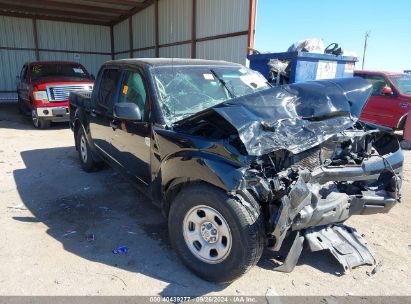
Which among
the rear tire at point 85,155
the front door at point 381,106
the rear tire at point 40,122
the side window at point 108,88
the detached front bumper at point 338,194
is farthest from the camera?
the rear tire at point 40,122

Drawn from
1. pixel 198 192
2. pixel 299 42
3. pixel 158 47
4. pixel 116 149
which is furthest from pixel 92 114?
pixel 158 47

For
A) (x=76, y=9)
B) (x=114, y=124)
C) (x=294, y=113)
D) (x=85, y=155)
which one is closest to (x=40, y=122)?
(x=85, y=155)

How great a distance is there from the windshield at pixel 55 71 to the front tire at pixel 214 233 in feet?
29.9

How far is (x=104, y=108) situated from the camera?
4.43 metres

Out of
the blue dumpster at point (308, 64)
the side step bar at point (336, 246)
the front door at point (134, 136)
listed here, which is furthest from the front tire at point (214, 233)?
the blue dumpster at point (308, 64)

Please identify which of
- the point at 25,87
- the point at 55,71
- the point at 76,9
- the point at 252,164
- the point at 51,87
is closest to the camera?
the point at 252,164

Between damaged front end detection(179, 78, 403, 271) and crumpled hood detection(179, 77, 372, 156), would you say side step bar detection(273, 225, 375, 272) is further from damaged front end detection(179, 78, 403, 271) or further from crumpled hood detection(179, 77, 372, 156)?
crumpled hood detection(179, 77, 372, 156)

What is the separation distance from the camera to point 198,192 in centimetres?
264

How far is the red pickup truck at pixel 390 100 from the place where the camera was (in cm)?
815

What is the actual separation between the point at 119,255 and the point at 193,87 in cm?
194

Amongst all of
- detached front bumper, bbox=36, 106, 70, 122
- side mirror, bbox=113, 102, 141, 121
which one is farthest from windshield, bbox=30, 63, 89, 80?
side mirror, bbox=113, 102, 141, 121

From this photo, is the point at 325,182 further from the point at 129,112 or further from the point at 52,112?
the point at 52,112

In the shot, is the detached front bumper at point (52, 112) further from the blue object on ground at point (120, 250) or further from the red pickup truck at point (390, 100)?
the red pickup truck at point (390, 100)

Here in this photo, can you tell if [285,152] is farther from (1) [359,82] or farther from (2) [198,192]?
(1) [359,82]
